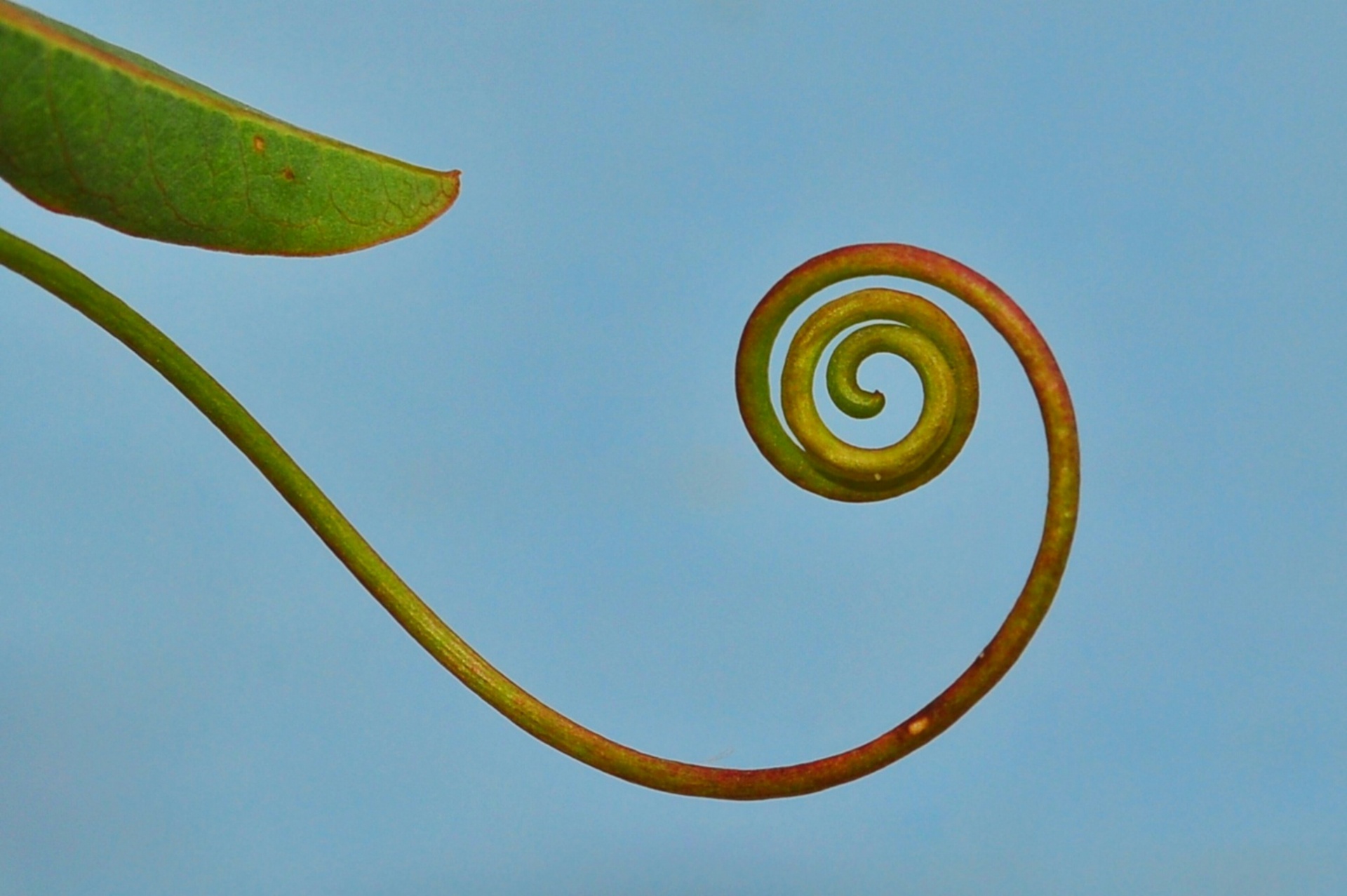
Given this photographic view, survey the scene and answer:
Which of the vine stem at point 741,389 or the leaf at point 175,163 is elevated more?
the leaf at point 175,163

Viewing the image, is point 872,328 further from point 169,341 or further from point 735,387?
point 169,341

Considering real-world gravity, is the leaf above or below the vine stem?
above

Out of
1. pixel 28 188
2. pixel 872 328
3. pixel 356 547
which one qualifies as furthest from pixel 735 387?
pixel 28 188
